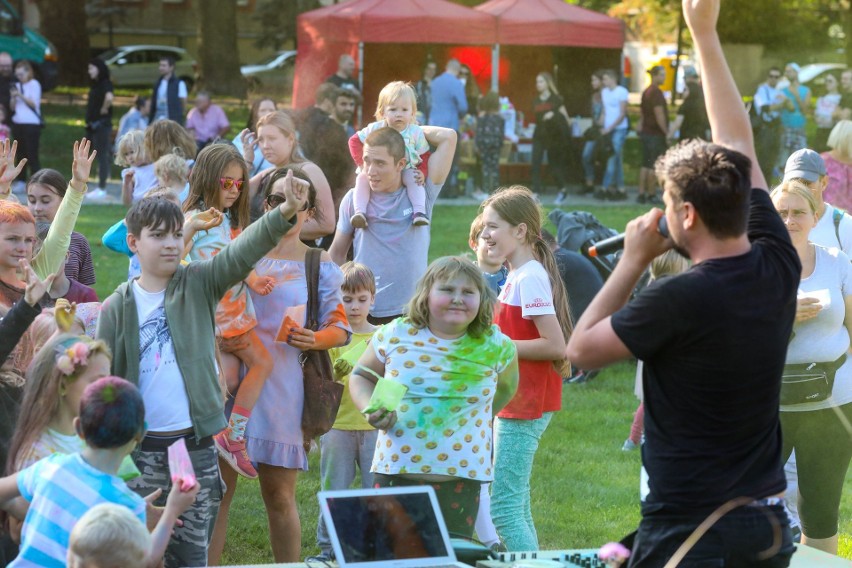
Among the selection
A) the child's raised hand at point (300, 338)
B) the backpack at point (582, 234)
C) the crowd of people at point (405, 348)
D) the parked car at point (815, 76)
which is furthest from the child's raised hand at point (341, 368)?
the parked car at point (815, 76)

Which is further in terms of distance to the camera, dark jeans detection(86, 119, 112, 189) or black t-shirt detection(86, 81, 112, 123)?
black t-shirt detection(86, 81, 112, 123)

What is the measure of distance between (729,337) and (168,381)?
2.06m

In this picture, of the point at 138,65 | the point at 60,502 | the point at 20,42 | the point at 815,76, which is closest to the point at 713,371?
the point at 60,502

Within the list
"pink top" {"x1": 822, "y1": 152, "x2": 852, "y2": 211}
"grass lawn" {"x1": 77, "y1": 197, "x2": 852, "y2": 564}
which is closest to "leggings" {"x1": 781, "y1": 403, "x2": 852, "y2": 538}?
"grass lawn" {"x1": 77, "y1": 197, "x2": 852, "y2": 564}

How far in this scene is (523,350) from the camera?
5.03 m

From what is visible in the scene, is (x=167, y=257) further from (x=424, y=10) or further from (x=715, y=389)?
(x=424, y=10)

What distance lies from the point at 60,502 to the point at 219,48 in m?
25.6

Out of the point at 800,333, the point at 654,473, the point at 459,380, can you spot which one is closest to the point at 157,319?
the point at 459,380

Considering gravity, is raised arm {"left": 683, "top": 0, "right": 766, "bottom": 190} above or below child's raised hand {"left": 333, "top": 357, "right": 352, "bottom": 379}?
above

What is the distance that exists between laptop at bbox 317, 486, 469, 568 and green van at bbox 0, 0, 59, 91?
2347 centimetres

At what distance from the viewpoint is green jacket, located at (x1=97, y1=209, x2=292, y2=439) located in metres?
4.19

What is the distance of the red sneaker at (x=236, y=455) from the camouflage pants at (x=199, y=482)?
64 centimetres

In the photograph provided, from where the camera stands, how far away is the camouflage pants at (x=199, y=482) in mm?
4230

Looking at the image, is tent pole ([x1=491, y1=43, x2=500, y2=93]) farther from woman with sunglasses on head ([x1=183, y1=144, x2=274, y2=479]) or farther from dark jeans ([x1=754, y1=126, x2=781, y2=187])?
woman with sunglasses on head ([x1=183, y1=144, x2=274, y2=479])
